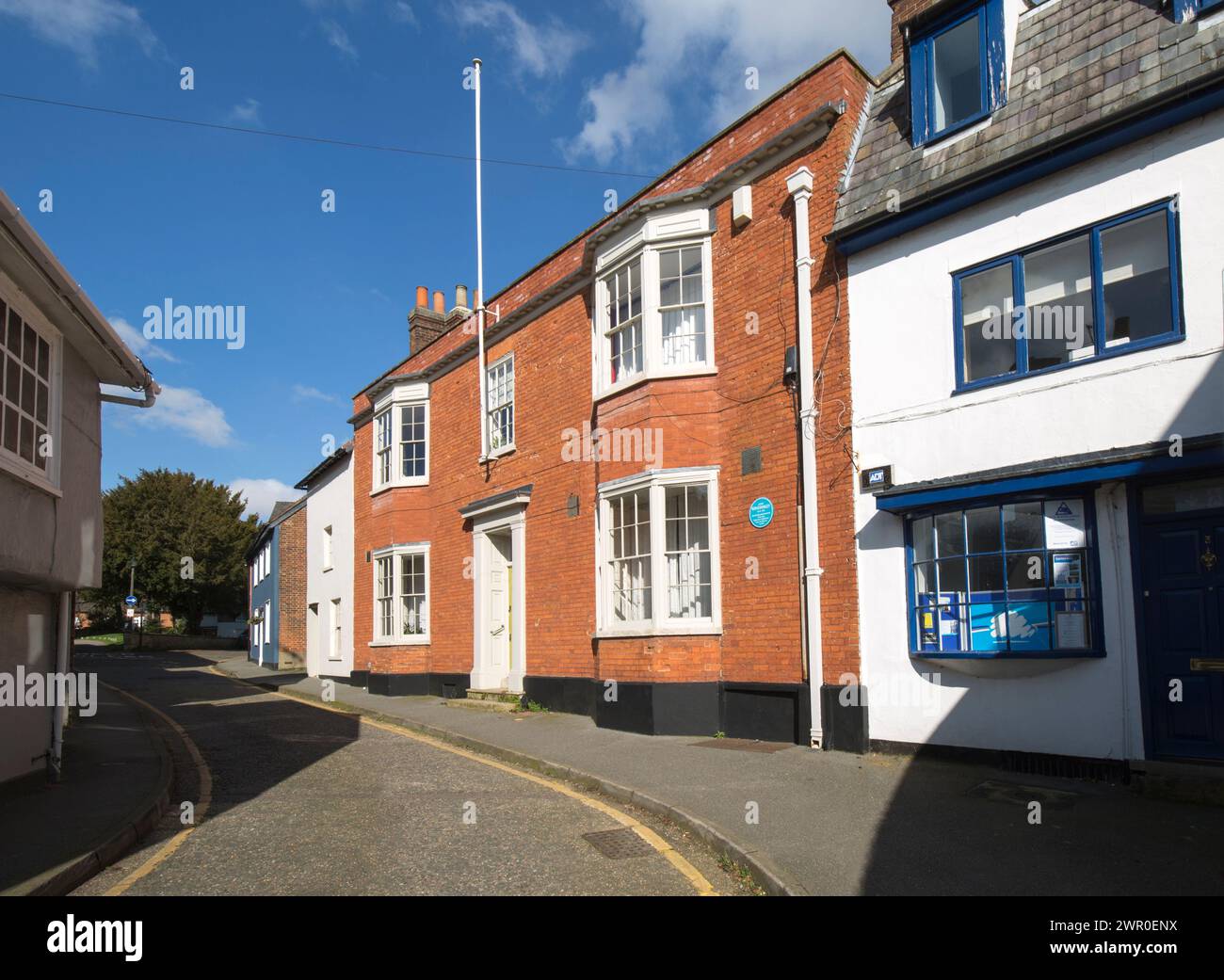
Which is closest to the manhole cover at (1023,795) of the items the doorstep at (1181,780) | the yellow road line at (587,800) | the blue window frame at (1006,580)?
the doorstep at (1181,780)

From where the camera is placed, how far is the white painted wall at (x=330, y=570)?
23.5 m

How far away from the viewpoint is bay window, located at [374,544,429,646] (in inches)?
754

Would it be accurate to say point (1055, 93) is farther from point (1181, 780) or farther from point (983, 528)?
point (1181, 780)

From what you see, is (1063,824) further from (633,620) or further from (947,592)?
(633,620)

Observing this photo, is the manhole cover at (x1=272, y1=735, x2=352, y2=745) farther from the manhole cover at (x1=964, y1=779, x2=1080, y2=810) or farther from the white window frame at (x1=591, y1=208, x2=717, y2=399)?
the manhole cover at (x1=964, y1=779, x2=1080, y2=810)

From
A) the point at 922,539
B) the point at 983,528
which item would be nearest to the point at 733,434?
the point at 922,539

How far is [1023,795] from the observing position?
24.1 feet

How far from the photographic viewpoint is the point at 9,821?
714 cm

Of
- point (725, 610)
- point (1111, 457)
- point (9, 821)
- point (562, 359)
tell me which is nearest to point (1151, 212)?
point (1111, 457)

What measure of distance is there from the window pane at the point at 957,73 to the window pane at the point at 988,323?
6.02 ft

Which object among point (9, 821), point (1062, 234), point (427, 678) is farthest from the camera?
point (427, 678)

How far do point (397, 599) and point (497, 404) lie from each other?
17.9 feet

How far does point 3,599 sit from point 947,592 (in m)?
9.17

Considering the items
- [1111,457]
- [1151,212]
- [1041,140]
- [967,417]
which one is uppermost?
[1041,140]
